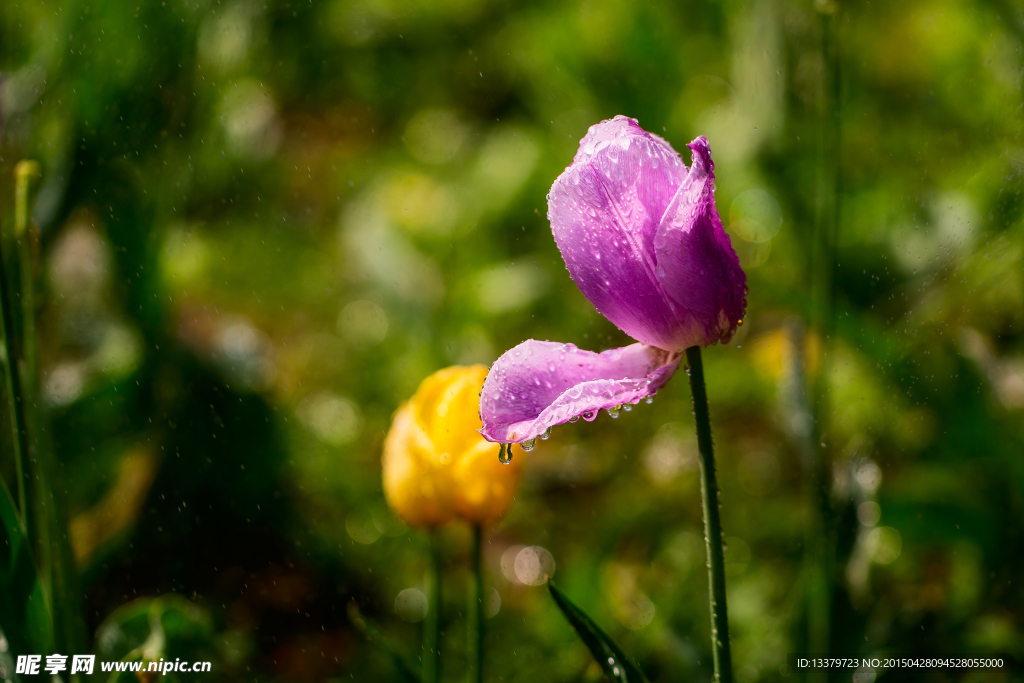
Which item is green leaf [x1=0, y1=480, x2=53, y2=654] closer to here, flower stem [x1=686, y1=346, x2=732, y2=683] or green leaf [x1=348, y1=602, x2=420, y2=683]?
green leaf [x1=348, y1=602, x2=420, y2=683]

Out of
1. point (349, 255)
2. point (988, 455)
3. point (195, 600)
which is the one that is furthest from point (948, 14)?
point (195, 600)

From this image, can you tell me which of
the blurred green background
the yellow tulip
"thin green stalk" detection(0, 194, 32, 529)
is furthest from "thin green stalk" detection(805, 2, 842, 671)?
"thin green stalk" detection(0, 194, 32, 529)

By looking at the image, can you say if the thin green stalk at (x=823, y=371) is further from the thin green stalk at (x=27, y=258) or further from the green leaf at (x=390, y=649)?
the thin green stalk at (x=27, y=258)

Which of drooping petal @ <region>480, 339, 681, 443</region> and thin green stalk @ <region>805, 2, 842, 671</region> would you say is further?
thin green stalk @ <region>805, 2, 842, 671</region>

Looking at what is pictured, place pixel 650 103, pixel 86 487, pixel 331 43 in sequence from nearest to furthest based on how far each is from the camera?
1. pixel 86 487
2. pixel 650 103
3. pixel 331 43

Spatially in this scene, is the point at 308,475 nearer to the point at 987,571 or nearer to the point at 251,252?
the point at 251,252

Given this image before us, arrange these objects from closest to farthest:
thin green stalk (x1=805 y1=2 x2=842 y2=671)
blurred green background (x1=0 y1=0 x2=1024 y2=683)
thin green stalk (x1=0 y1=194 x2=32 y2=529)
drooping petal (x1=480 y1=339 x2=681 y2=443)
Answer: drooping petal (x1=480 y1=339 x2=681 y2=443), thin green stalk (x1=0 y1=194 x2=32 y2=529), thin green stalk (x1=805 y1=2 x2=842 y2=671), blurred green background (x1=0 y1=0 x2=1024 y2=683)
